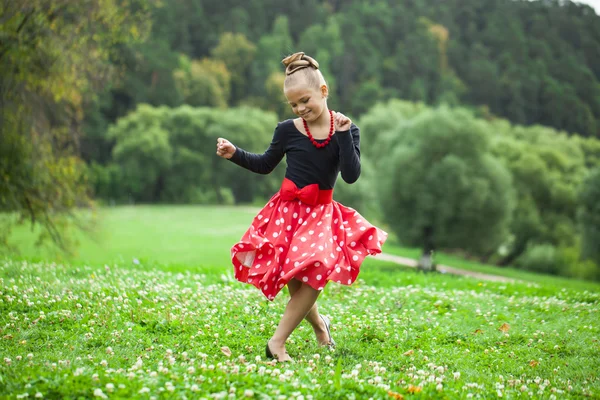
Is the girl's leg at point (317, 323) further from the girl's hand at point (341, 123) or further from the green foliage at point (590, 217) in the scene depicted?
the green foliage at point (590, 217)

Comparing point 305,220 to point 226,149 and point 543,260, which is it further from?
Result: point 543,260

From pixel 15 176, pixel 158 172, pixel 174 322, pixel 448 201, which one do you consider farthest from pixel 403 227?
pixel 158 172

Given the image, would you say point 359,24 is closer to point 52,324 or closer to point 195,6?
point 195,6

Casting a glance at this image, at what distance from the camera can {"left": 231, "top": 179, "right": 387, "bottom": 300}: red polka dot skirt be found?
4.99m

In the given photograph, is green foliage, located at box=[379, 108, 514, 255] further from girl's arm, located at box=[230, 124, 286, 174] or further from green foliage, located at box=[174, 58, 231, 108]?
green foliage, located at box=[174, 58, 231, 108]

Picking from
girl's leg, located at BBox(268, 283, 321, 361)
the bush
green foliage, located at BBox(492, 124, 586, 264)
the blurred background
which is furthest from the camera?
green foliage, located at BBox(492, 124, 586, 264)

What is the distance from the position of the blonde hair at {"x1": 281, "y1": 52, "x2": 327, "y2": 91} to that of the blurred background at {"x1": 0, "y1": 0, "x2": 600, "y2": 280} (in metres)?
0.50

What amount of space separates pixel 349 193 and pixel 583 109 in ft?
117

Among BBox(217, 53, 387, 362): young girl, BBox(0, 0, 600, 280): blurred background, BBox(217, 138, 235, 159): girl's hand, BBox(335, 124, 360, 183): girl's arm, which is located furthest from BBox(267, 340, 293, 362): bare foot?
BBox(0, 0, 600, 280): blurred background

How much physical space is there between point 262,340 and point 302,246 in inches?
47.5

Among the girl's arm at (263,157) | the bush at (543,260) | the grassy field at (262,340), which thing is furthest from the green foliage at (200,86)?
the girl's arm at (263,157)

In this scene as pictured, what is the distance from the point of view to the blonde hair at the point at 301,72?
509cm

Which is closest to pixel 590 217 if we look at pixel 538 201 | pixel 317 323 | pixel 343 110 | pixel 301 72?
pixel 538 201

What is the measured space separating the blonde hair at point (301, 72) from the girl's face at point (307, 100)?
5 cm
